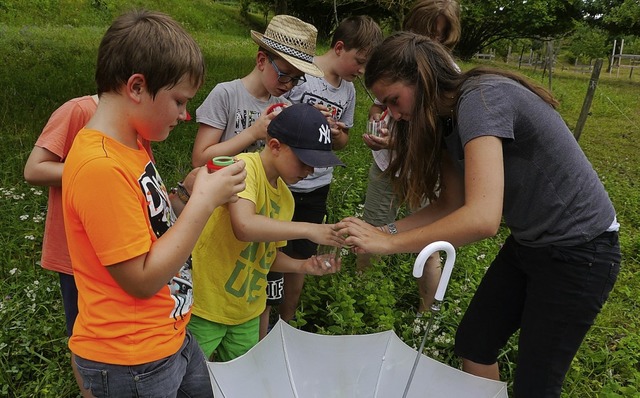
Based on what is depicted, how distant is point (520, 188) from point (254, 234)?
3.23 feet

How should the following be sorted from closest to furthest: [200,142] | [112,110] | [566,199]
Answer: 1. [112,110]
2. [566,199]
3. [200,142]

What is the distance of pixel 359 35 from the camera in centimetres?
300

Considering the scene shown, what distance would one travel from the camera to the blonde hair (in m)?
3.11

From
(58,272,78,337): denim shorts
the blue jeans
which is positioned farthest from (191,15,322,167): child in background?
the blue jeans

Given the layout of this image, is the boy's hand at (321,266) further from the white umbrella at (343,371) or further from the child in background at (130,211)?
the child in background at (130,211)

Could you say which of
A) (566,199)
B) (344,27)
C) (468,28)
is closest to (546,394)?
(566,199)

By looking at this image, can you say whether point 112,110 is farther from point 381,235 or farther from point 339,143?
point 339,143

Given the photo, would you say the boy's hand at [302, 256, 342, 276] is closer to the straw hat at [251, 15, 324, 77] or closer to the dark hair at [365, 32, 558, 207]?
the dark hair at [365, 32, 558, 207]

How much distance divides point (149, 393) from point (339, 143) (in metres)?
1.82

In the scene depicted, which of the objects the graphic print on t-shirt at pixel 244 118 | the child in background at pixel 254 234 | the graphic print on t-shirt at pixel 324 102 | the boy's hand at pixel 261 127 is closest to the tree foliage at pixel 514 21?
the graphic print on t-shirt at pixel 324 102

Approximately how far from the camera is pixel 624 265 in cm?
485

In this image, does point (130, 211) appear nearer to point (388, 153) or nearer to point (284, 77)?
point (284, 77)

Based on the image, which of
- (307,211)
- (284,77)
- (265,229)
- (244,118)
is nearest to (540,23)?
(307,211)

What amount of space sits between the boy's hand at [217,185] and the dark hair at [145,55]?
0.27 m
